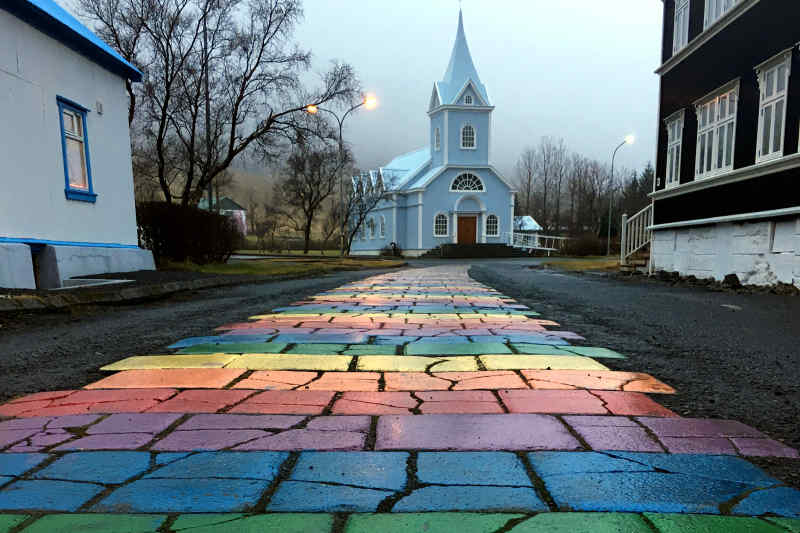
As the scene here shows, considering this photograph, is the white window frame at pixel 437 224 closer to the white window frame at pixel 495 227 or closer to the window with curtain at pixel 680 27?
the white window frame at pixel 495 227

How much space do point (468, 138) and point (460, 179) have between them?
3548 mm

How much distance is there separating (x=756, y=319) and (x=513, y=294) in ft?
13.0

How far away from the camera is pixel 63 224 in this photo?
32.2 ft

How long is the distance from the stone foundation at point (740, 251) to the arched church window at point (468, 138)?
27.7 metres

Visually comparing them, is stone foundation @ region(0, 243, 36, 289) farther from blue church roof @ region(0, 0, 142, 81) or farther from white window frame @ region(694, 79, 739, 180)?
white window frame @ region(694, 79, 739, 180)

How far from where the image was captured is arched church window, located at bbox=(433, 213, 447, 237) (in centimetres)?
3931

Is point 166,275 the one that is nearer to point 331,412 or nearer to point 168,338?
point 168,338

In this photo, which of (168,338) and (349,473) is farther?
(168,338)

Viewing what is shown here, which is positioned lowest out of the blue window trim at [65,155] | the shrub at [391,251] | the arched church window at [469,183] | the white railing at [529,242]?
the shrub at [391,251]

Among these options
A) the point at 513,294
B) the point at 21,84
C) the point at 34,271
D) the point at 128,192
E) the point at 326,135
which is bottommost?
the point at 513,294

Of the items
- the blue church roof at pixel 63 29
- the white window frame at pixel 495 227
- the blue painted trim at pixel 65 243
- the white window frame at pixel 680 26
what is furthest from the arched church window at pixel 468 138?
the blue painted trim at pixel 65 243

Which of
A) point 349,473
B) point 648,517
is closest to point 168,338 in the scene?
point 349,473

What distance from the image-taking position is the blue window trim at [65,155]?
Result: 32.5 ft

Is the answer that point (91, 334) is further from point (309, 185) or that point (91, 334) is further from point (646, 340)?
point (309, 185)
